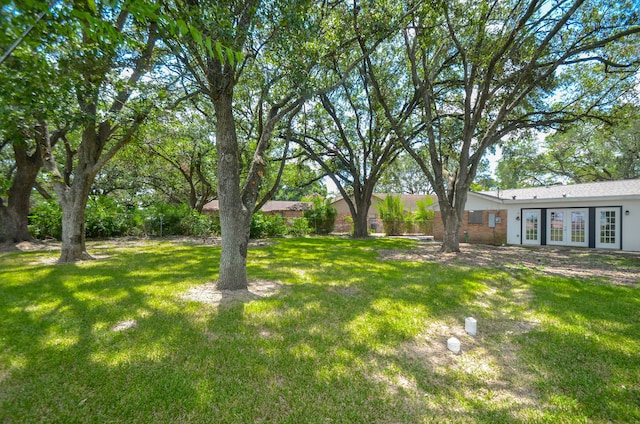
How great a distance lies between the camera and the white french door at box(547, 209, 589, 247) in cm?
1327

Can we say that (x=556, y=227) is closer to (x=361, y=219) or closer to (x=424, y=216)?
(x=424, y=216)

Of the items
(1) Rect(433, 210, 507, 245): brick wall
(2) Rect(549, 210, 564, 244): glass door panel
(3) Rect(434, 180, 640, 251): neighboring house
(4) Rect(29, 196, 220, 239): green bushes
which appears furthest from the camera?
(1) Rect(433, 210, 507, 245): brick wall

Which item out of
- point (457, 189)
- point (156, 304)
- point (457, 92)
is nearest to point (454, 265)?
point (457, 189)

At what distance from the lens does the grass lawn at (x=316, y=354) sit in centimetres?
232

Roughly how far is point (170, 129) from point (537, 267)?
14.1 metres

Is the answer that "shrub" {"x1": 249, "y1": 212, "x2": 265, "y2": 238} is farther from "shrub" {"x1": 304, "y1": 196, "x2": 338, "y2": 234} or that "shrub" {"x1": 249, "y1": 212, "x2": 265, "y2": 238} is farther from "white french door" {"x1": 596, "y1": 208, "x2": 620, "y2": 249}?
"white french door" {"x1": 596, "y1": 208, "x2": 620, "y2": 249}

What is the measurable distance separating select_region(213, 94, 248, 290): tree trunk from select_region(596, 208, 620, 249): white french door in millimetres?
15838

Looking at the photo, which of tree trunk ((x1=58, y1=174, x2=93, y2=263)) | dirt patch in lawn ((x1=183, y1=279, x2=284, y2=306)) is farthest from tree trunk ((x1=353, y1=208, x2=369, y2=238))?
tree trunk ((x1=58, y1=174, x2=93, y2=263))

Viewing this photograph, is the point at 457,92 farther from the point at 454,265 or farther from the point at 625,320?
the point at 625,320

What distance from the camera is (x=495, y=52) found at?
9.30 metres

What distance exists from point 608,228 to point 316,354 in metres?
16.1

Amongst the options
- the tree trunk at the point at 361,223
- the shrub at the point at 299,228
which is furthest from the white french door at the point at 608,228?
the shrub at the point at 299,228

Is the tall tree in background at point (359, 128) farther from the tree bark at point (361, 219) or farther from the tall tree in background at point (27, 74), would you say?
the tall tree in background at point (27, 74)

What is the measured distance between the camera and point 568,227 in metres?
13.7
